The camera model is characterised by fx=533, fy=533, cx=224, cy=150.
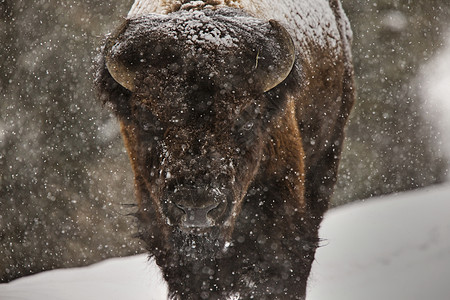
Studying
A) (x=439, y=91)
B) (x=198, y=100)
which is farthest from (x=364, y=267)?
(x=439, y=91)

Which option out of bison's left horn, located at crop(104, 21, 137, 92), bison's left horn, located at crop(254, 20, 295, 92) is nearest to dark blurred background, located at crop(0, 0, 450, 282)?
bison's left horn, located at crop(104, 21, 137, 92)

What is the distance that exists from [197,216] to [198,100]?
0.61 m

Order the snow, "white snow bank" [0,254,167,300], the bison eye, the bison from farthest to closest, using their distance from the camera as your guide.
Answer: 1. the snow
2. "white snow bank" [0,254,167,300]
3. the bison eye
4. the bison

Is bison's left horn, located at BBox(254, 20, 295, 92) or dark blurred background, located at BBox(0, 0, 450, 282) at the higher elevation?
bison's left horn, located at BBox(254, 20, 295, 92)

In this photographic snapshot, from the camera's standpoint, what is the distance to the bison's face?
2.66 m

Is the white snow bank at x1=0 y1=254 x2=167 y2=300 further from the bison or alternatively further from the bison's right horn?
the bison's right horn

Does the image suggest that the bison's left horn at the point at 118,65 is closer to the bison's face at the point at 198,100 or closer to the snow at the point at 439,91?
the bison's face at the point at 198,100

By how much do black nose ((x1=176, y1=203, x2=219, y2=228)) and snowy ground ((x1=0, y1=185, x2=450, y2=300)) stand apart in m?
1.75

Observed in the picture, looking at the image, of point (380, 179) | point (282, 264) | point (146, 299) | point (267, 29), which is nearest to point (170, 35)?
point (267, 29)

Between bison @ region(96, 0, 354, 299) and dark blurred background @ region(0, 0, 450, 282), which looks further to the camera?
dark blurred background @ region(0, 0, 450, 282)

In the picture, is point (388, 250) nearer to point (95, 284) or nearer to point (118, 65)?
point (95, 284)

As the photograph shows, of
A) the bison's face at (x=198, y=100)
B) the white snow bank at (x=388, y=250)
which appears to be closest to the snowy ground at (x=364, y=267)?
the white snow bank at (x=388, y=250)

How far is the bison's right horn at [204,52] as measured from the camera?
288 cm

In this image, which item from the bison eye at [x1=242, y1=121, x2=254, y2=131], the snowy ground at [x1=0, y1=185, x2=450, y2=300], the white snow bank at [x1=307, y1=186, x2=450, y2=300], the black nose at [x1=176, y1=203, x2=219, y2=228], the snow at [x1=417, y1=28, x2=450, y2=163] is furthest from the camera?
the snow at [x1=417, y1=28, x2=450, y2=163]
